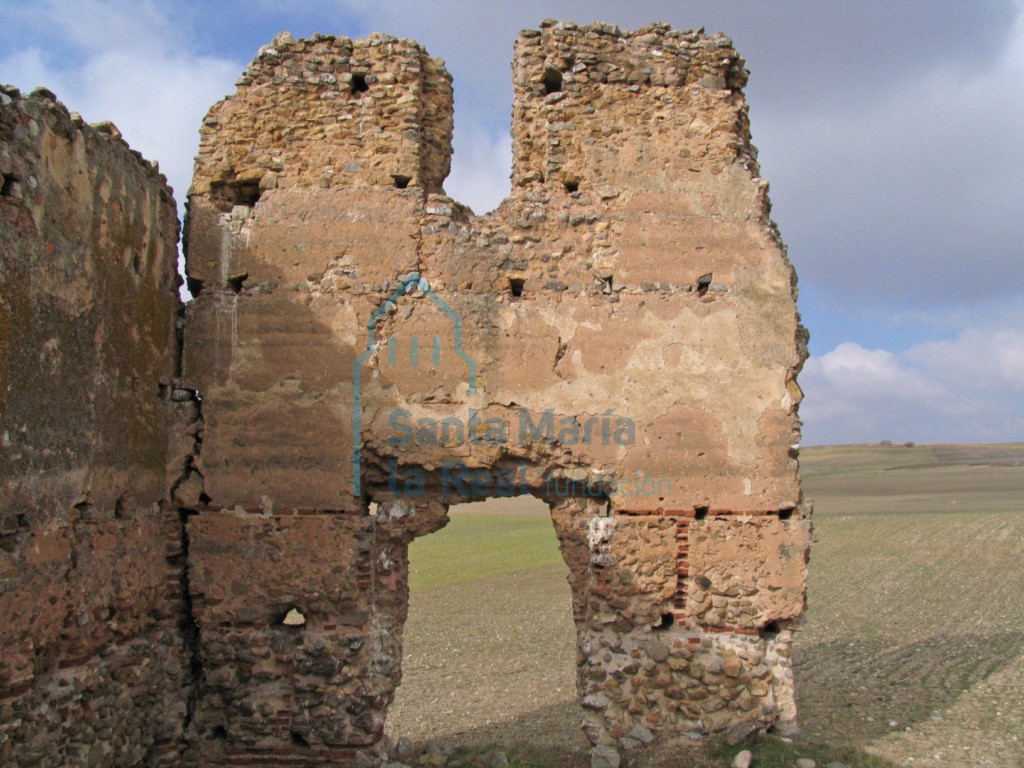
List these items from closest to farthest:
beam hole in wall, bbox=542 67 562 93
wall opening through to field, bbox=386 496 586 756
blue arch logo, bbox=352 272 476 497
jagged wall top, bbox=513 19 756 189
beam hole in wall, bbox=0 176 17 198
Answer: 1. beam hole in wall, bbox=0 176 17 198
2. blue arch logo, bbox=352 272 476 497
3. jagged wall top, bbox=513 19 756 189
4. beam hole in wall, bbox=542 67 562 93
5. wall opening through to field, bbox=386 496 586 756

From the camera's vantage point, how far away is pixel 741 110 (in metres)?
6.55

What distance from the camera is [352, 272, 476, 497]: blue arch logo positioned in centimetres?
615

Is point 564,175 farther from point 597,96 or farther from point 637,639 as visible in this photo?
point 637,639

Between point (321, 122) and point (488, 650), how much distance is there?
7.24 m

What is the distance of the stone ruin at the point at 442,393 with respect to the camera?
6.04 meters

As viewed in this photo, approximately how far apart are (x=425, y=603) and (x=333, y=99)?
10.6 metres

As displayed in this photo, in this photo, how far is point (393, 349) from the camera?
6.25m

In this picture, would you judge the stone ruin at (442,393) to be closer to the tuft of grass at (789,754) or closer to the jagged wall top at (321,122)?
the jagged wall top at (321,122)

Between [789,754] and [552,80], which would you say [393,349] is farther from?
[789,754]

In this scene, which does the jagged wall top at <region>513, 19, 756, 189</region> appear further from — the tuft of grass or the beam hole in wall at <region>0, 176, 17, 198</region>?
the tuft of grass

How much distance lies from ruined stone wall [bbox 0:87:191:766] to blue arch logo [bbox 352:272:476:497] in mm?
1236

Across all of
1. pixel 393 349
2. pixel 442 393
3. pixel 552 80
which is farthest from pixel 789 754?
pixel 552 80

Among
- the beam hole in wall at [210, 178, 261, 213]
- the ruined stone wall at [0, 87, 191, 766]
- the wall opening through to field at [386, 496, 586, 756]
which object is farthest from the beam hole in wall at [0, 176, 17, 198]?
the wall opening through to field at [386, 496, 586, 756]

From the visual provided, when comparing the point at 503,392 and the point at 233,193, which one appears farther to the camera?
the point at 233,193
